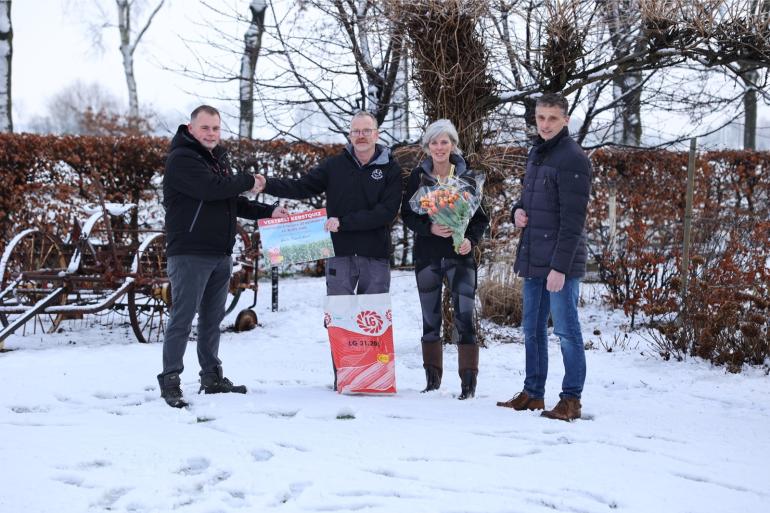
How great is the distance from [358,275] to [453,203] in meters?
0.77

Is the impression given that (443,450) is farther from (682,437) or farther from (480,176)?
(480,176)

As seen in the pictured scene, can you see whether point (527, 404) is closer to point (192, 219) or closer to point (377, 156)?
point (377, 156)

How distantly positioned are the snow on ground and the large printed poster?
869 millimetres

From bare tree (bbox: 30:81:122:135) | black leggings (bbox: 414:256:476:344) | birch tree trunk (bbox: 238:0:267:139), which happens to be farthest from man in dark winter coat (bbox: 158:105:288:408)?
bare tree (bbox: 30:81:122:135)

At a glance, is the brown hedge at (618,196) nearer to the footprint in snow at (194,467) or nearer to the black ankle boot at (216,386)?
the black ankle boot at (216,386)

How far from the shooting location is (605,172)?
10.4 metres

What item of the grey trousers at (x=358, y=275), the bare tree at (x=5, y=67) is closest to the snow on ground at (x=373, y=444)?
the grey trousers at (x=358, y=275)

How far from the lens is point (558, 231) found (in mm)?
4051

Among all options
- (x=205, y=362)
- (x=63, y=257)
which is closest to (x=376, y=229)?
(x=205, y=362)

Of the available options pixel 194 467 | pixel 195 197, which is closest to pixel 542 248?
pixel 195 197

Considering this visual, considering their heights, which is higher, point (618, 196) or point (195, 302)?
point (618, 196)

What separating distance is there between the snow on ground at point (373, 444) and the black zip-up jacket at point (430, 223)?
0.90 m

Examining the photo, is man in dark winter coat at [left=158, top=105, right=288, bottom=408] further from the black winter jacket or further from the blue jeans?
the blue jeans

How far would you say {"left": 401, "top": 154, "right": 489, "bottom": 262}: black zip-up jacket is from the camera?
4527 millimetres
